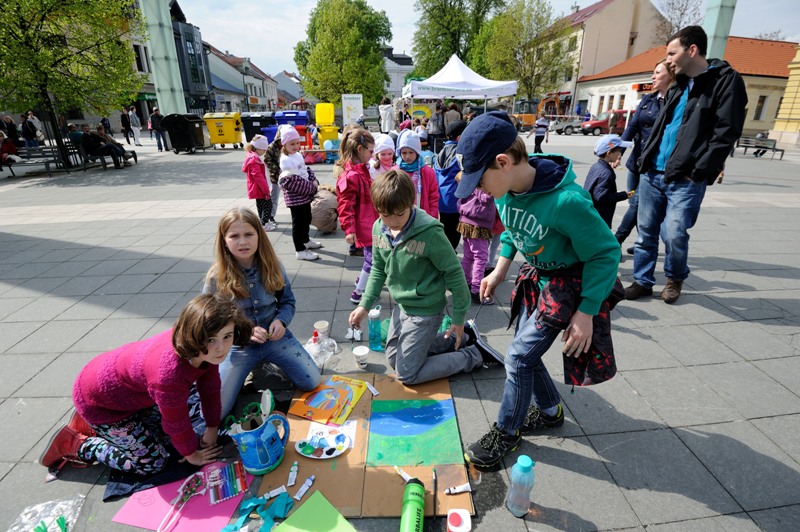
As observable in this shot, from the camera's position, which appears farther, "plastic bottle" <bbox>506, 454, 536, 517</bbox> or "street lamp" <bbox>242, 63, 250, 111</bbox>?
"street lamp" <bbox>242, 63, 250, 111</bbox>

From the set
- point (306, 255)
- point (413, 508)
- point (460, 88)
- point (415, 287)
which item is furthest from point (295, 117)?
point (413, 508)

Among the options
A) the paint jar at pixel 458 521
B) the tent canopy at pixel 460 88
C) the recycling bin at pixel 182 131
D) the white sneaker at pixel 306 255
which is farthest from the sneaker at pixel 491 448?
the recycling bin at pixel 182 131

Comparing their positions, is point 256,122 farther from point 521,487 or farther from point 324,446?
point 521,487

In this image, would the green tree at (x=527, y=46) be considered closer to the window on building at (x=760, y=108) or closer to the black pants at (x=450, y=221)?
the window on building at (x=760, y=108)

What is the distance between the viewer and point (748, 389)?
9.20ft

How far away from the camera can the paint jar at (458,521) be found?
1855mm

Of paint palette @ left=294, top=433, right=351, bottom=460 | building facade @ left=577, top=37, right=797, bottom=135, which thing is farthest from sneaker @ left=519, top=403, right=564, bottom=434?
building facade @ left=577, top=37, right=797, bottom=135

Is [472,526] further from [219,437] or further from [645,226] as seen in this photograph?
[645,226]

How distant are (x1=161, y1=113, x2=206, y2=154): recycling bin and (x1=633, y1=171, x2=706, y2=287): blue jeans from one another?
17.9 metres

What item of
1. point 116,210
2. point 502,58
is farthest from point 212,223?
point 502,58

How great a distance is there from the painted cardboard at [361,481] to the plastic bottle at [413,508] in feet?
0.41

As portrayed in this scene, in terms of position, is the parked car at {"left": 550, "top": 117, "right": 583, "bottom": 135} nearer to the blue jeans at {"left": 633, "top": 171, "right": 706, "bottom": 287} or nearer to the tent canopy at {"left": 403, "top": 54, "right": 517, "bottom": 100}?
the tent canopy at {"left": 403, "top": 54, "right": 517, "bottom": 100}

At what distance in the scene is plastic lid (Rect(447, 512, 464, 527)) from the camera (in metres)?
1.87

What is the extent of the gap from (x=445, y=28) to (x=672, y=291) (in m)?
43.4
